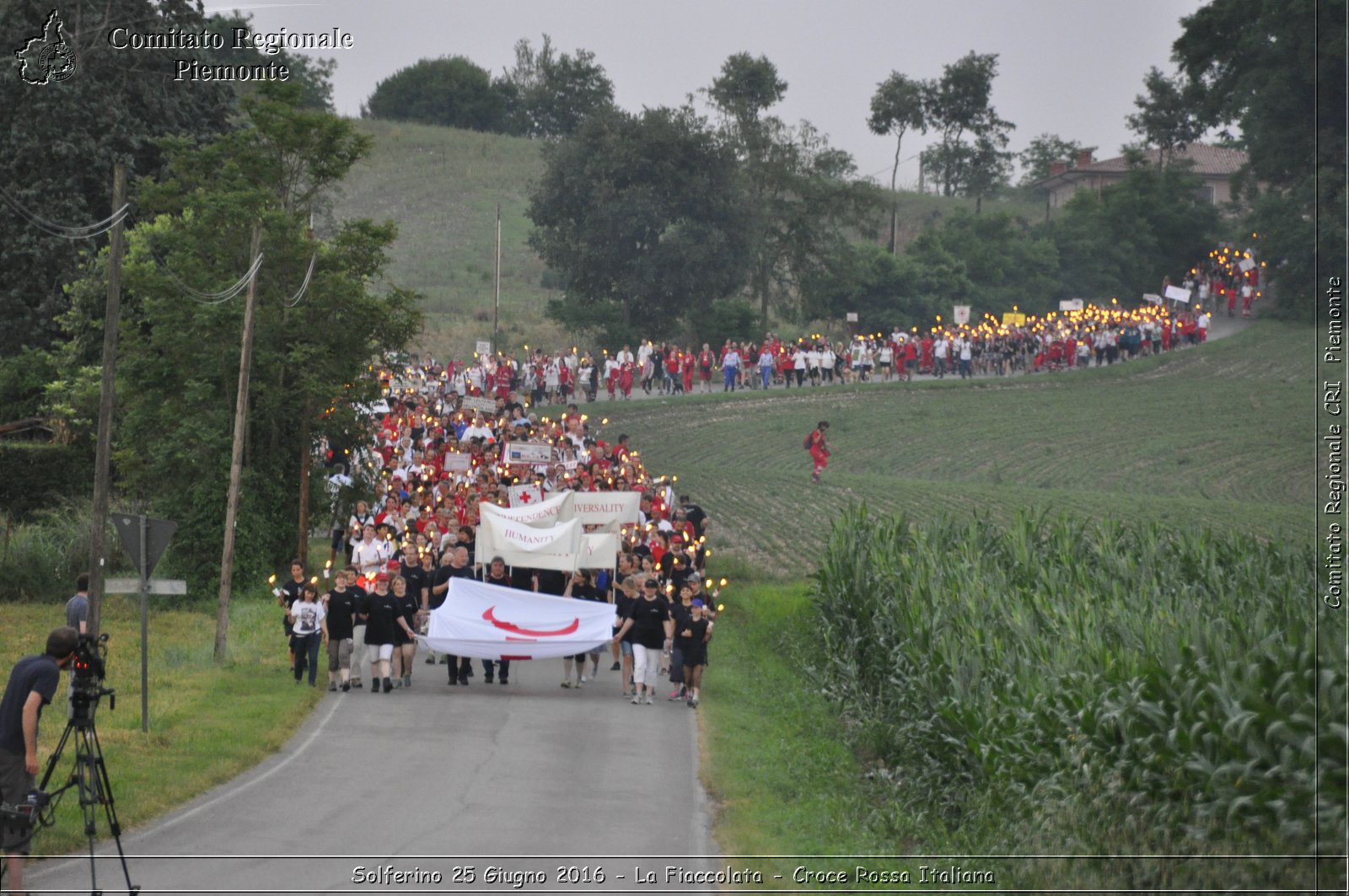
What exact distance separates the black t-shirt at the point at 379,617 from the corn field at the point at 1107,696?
6.36 meters

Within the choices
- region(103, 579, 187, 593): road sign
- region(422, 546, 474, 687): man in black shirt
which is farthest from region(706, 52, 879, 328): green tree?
region(103, 579, 187, 593): road sign

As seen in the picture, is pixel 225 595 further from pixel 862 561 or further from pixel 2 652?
pixel 862 561

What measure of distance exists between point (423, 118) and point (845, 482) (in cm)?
8285

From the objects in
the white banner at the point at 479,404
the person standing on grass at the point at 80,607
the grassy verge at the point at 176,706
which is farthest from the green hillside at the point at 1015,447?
the person standing on grass at the point at 80,607

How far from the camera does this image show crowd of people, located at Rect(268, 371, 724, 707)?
21.7 metres

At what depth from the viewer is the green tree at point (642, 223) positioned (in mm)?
64688

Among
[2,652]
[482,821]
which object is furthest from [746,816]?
[2,652]

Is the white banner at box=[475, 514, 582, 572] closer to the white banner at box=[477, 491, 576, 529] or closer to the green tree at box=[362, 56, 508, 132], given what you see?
the white banner at box=[477, 491, 576, 529]

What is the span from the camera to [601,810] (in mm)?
15594

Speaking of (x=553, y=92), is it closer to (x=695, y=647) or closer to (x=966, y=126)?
(x=966, y=126)

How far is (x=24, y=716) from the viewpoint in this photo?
11789mm

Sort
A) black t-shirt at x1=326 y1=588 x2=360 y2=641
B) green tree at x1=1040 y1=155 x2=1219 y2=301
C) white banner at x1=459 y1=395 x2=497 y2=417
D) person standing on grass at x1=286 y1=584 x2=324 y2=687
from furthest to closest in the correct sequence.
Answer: green tree at x1=1040 y1=155 x2=1219 y2=301 < white banner at x1=459 y1=395 x2=497 y2=417 < person standing on grass at x1=286 y1=584 x2=324 y2=687 < black t-shirt at x1=326 y1=588 x2=360 y2=641

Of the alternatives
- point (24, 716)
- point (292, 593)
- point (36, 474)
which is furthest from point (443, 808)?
point (36, 474)
